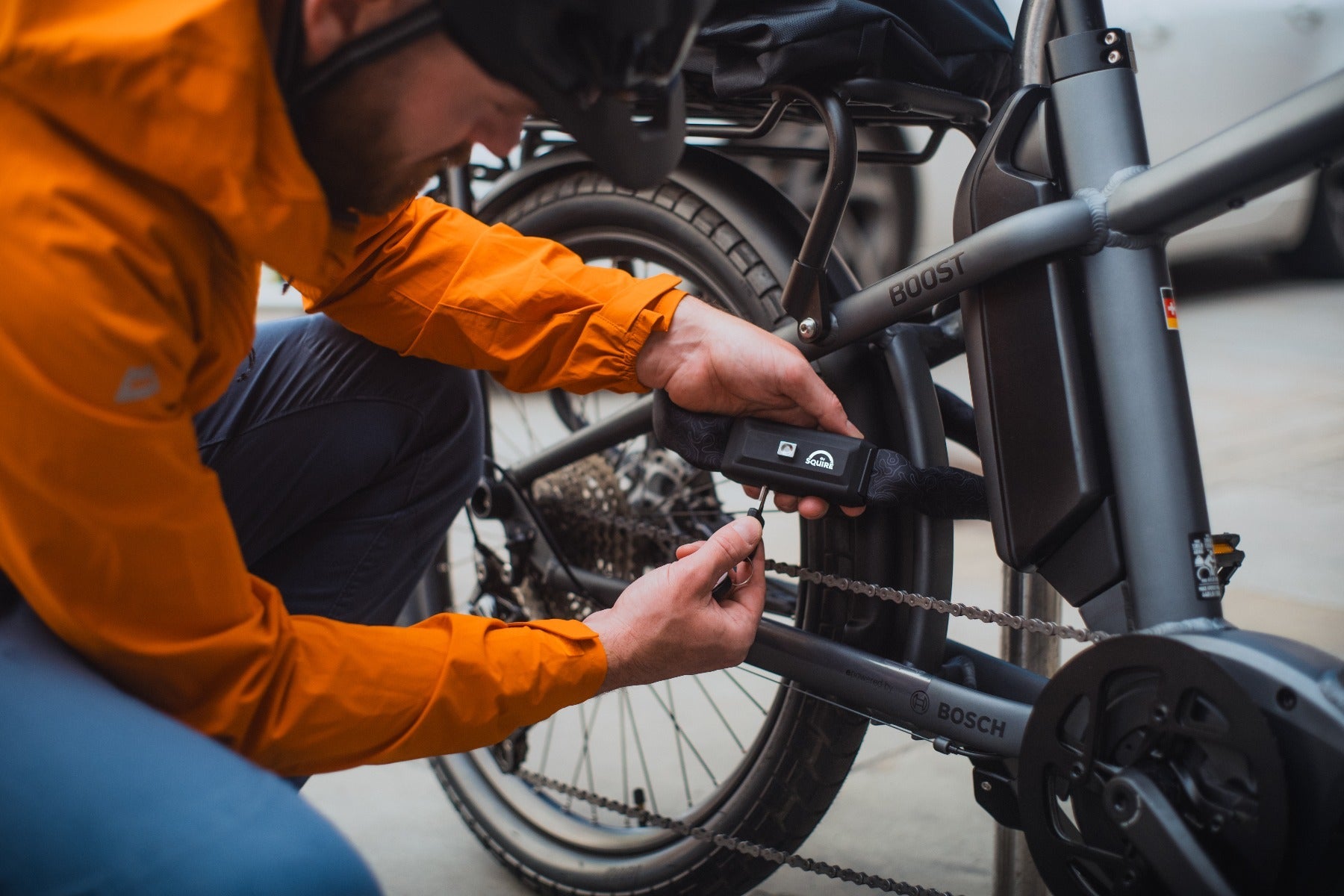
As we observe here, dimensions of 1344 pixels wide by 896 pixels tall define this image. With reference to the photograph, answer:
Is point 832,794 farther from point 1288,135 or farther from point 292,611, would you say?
point 1288,135

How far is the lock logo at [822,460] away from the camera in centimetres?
89

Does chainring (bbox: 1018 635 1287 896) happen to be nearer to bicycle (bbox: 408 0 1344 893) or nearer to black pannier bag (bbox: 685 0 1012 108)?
bicycle (bbox: 408 0 1344 893)

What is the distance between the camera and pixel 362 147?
624 mm

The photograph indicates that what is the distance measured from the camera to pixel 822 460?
35.1 inches

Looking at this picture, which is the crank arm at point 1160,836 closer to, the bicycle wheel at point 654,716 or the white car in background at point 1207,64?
the bicycle wheel at point 654,716

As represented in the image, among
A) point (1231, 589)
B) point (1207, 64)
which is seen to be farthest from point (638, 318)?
point (1207, 64)

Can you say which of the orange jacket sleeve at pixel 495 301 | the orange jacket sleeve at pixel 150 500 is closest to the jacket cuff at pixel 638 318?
the orange jacket sleeve at pixel 495 301

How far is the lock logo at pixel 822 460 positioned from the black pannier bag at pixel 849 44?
1.02ft

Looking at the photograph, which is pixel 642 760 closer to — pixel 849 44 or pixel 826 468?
pixel 826 468

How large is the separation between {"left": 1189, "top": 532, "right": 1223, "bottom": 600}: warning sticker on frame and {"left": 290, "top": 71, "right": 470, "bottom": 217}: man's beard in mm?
565

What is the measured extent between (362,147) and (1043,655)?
2.75ft

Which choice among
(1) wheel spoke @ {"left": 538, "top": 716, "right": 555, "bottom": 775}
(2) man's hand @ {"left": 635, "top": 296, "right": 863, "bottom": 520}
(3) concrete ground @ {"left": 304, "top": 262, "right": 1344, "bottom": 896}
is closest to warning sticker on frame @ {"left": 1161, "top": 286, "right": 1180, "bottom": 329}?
(2) man's hand @ {"left": 635, "top": 296, "right": 863, "bottom": 520}

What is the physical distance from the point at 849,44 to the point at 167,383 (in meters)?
0.57

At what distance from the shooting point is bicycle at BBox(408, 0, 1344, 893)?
2.10ft
